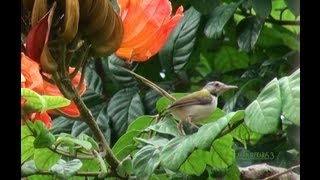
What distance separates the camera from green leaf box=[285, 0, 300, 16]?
864mm

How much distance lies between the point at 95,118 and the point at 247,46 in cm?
19

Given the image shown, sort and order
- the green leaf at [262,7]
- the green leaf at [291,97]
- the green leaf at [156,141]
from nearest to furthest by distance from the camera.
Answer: the green leaf at [291,97] < the green leaf at [156,141] < the green leaf at [262,7]

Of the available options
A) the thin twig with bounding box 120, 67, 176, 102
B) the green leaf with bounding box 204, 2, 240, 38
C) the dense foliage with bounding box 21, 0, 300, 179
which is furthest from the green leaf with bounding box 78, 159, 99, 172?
the green leaf with bounding box 204, 2, 240, 38

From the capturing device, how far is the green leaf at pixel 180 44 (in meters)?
0.92

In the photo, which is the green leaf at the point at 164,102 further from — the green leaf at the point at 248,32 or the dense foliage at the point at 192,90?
the green leaf at the point at 248,32

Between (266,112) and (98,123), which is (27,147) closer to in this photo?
(98,123)

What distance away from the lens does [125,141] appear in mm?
876

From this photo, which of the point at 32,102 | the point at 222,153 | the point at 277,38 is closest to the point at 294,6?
the point at 277,38

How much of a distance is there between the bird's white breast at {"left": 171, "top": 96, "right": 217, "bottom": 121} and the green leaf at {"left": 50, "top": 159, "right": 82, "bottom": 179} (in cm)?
11

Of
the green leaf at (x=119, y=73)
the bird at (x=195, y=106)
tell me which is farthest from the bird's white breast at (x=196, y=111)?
the green leaf at (x=119, y=73)

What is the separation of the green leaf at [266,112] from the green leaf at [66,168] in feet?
0.60

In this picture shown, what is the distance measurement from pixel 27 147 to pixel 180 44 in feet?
0.66
